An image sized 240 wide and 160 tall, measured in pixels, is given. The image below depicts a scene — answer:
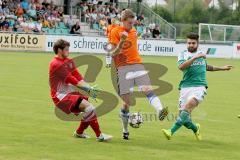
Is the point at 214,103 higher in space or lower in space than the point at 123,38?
lower

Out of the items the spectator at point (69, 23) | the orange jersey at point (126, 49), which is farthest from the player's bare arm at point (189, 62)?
the spectator at point (69, 23)

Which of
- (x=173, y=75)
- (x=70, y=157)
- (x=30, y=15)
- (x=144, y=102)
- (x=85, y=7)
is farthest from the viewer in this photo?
(x=85, y=7)

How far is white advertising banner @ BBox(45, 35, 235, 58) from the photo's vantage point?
43.4m

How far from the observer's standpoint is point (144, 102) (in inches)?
731

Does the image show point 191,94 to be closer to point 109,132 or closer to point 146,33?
point 109,132

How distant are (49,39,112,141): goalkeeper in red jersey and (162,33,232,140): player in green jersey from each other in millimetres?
1454

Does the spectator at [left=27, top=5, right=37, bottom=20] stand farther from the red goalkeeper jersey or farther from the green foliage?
the red goalkeeper jersey

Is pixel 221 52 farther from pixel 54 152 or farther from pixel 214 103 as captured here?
pixel 54 152

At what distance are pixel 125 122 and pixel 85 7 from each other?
137ft

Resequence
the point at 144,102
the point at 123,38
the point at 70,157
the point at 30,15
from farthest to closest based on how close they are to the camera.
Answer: the point at 30,15
the point at 144,102
the point at 123,38
the point at 70,157

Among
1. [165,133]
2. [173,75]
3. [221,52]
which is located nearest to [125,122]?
[165,133]

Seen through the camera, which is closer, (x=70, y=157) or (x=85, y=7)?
(x=70, y=157)

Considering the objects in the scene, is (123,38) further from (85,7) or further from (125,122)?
(85,7)

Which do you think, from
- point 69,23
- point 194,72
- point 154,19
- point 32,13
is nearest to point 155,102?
point 194,72
